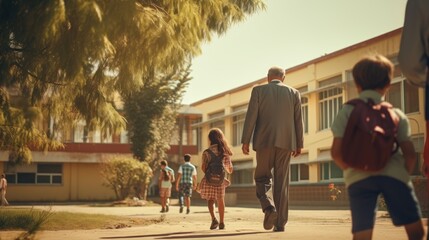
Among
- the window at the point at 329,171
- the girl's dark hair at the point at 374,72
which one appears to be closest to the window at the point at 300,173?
the window at the point at 329,171

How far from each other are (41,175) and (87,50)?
134 ft

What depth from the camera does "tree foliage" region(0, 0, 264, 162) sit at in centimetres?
573

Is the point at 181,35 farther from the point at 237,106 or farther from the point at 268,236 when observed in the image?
the point at 237,106

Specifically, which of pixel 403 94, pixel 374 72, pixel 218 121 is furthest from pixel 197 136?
pixel 374 72

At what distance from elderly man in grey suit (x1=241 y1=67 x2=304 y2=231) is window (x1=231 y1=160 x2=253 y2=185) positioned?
116 feet

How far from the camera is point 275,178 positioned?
8203 mm

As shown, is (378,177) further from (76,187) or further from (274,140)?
(76,187)

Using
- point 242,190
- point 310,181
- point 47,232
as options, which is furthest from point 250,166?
point 47,232

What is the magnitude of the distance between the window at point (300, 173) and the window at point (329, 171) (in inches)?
65.1

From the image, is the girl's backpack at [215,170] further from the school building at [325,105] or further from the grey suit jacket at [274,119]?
the school building at [325,105]

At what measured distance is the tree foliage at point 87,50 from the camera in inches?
226

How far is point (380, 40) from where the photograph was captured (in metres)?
29.3

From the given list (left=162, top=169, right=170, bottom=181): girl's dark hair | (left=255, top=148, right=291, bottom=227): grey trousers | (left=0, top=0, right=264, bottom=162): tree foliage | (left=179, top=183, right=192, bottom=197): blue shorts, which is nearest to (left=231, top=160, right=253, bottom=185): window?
→ (left=162, top=169, right=170, bottom=181): girl's dark hair

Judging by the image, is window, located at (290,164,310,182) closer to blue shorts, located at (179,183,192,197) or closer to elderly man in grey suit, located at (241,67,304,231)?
blue shorts, located at (179,183,192,197)
